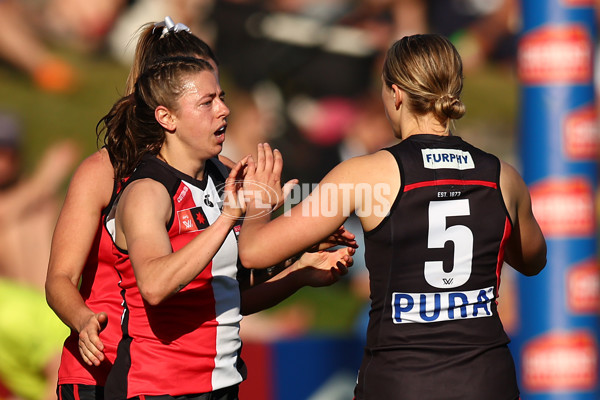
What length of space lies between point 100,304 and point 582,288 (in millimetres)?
3609

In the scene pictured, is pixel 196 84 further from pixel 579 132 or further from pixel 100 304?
pixel 579 132

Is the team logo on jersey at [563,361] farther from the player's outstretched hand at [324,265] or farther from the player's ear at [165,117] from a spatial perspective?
the player's ear at [165,117]

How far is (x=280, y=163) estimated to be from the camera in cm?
268

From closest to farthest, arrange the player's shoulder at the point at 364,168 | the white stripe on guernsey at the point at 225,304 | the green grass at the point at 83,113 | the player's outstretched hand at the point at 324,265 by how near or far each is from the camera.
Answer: the player's shoulder at the point at 364,168 < the white stripe on guernsey at the point at 225,304 < the player's outstretched hand at the point at 324,265 < the green grass at the point at 83,113

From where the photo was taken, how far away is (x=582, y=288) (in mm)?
5449

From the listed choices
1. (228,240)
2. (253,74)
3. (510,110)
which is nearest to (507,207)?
(228,240)

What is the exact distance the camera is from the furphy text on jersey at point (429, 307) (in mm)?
2586

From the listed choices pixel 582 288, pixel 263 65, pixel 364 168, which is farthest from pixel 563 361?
pixel 263 65

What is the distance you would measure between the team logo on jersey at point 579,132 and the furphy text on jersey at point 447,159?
3.10 m

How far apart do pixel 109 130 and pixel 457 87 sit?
4.07ft

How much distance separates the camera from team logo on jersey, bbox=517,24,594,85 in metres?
5.46

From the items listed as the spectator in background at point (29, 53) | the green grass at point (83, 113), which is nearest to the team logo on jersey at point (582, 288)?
the green grass at point (83, 113)

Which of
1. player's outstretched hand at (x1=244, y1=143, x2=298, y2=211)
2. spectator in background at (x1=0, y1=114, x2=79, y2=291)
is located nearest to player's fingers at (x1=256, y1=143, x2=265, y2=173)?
player's outstretched hand at (x1=244, y1=143, x2=298, y2=211)

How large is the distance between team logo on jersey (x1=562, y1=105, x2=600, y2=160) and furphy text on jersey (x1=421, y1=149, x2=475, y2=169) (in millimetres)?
3105
